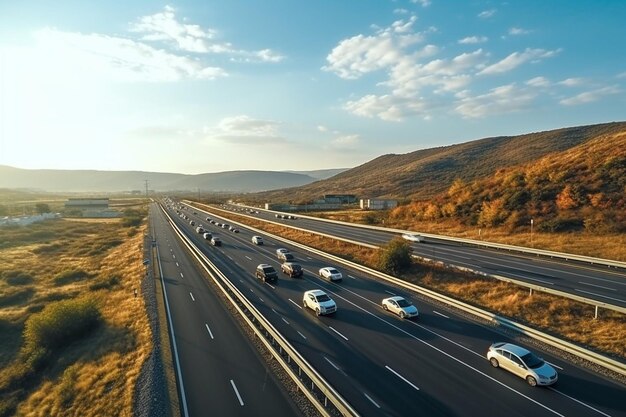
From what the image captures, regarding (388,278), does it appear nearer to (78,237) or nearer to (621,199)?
(621,199)

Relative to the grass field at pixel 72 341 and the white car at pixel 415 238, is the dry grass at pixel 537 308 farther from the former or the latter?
the grass field at pixel 72 341

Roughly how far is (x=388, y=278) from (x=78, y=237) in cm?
8739

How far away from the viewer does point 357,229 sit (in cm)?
7812

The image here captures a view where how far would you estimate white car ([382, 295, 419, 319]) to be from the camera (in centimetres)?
2741

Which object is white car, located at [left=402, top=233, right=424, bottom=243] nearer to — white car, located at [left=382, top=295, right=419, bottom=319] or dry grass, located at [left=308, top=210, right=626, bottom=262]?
dry grass, located at [left=308, top=210, right=626, bottom=262]

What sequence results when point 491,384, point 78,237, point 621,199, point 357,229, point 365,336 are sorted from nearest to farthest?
point 491,384, point 365,336, point 621,199, point 357,229, point 78,237

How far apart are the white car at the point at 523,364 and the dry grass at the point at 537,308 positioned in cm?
622

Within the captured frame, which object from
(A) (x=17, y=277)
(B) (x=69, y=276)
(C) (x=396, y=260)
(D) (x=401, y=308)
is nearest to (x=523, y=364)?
(D) (x=401, y=308)

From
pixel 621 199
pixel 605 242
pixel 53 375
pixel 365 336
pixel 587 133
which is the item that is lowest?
pixel 53 375

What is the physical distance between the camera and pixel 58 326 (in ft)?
96.3

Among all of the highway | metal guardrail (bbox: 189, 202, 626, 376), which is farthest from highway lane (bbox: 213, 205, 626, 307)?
the highway

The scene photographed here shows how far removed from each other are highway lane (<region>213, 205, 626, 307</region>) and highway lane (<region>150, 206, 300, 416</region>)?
86.3ft

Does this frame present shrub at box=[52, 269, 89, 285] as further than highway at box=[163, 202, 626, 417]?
Yes

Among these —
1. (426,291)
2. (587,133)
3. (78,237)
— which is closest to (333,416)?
(426,291)
